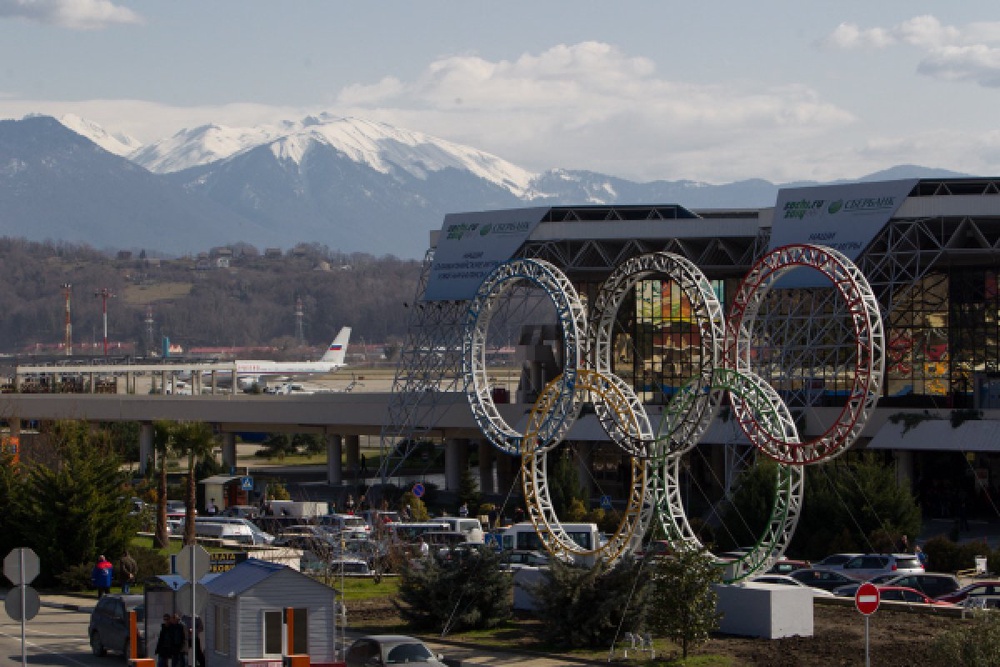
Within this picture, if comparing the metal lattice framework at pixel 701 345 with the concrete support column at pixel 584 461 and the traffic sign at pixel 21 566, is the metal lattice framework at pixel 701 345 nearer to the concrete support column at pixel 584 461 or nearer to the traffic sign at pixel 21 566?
the traffic sign at pixel 21 566

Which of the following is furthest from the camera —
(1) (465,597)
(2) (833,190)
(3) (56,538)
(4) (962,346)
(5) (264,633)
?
(4) (962,346)

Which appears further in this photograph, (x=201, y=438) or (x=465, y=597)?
(x=201, y=438)

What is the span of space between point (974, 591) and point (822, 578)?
4382 mm

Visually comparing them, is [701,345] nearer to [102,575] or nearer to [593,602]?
[593,602]

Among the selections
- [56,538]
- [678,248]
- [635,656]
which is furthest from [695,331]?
[635,656]

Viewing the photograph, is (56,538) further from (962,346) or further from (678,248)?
(962,346)

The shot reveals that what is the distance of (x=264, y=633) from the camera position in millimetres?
27953

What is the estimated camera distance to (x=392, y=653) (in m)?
27.7

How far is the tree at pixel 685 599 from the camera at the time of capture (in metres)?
30.9

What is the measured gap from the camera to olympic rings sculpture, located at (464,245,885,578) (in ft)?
117

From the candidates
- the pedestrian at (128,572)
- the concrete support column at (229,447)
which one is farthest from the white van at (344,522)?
the concrete support column at (229,447)

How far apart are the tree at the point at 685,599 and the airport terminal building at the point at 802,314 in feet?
85.3

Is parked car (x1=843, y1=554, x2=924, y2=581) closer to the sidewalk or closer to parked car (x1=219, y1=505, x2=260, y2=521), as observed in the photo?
the sidewalk

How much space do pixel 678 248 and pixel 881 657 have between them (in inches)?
1553
